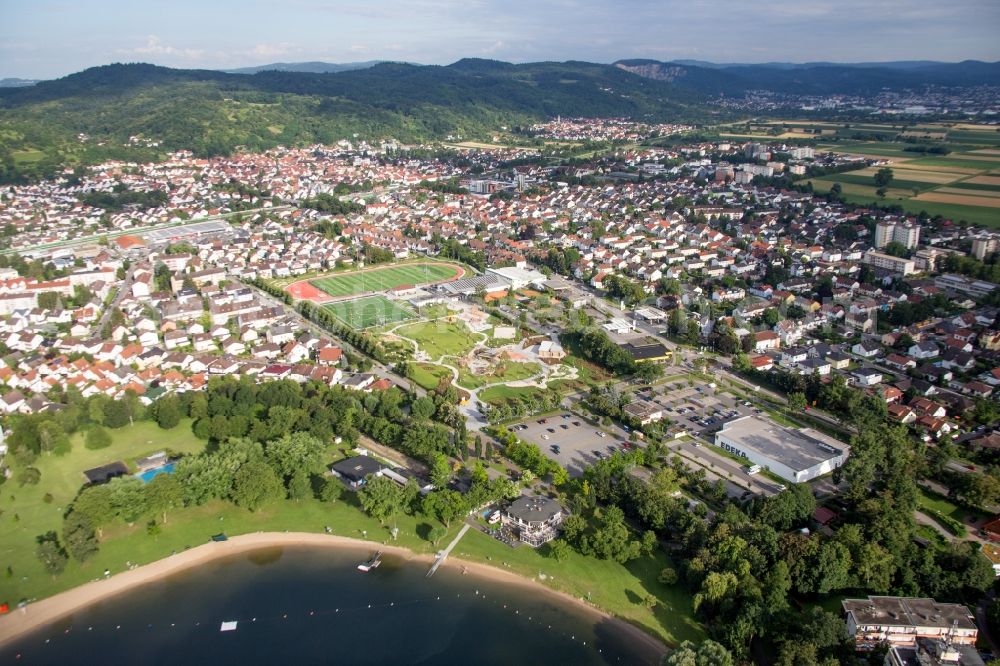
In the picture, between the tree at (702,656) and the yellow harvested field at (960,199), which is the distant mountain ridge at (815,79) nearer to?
the yellow harvested field at (960,199)

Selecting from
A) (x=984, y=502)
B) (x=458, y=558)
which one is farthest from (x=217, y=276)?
(x=984, y=502)

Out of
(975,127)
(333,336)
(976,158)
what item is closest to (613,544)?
(333,336)

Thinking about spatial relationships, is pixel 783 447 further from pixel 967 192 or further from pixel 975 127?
pixel 975 127

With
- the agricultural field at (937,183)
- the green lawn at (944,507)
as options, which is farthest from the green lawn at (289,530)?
the agricultural field at (937,183)

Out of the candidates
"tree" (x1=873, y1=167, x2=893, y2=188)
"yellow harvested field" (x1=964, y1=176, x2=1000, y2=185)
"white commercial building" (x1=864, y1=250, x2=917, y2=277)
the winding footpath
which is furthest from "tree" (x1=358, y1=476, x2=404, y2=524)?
"yellow harvested field" (x1=964, y1=176, x2=1000, y2=185)

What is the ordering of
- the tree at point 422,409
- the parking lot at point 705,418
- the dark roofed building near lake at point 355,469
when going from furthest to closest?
the tree at point 422,409
the parking lot at point 705,418
the dark roofed building near lake at point 355,469

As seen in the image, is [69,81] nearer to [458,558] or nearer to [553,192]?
[553,192]

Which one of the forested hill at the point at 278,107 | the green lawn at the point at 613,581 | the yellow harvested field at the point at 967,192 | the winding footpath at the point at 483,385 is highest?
the forested hill at the point at 278,107
